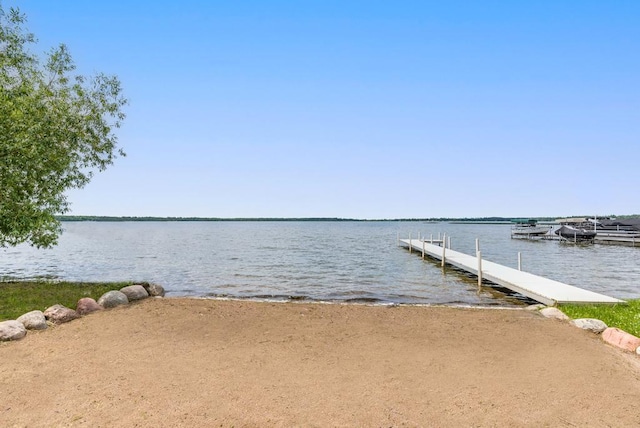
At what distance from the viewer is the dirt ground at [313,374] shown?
5.61m

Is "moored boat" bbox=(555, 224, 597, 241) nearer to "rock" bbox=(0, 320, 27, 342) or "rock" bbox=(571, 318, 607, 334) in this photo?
"rock" bbox=(571, 318, 607, 334)

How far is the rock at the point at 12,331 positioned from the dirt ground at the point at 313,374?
0.30 metres

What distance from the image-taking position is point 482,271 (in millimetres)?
23422

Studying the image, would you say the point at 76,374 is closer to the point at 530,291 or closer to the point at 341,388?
the point at 341,388

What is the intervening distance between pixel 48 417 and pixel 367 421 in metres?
4.49

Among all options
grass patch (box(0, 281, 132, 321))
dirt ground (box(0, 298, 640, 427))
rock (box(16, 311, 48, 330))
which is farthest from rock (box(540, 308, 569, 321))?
grass patch (box(0, 281, 132, 321))

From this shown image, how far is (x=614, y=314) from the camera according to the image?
12266mm

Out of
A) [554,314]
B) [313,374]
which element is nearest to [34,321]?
[313,374]

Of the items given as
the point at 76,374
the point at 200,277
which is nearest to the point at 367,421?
the point at 76,374

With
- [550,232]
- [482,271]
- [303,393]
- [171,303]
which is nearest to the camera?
[303,393]

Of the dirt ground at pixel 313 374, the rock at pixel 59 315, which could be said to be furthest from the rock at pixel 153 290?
the rock at pixel 59 315

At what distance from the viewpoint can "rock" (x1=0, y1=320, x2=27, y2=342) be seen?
→ 891 cm

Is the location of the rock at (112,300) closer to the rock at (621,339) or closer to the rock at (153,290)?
the rock at (153,290)

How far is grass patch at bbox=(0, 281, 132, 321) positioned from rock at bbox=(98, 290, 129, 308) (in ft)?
3.48
